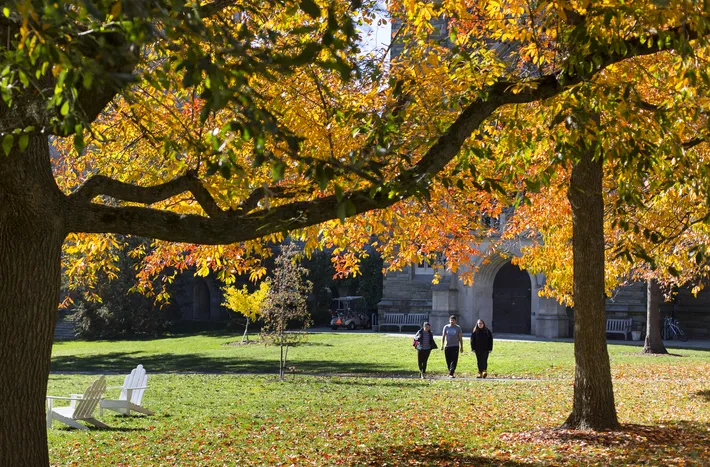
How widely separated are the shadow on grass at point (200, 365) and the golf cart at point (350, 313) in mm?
16225

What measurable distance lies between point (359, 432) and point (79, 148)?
836 centimetres

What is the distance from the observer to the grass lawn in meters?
9.79

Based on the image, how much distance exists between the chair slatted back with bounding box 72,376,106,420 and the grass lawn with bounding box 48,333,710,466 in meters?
0.36

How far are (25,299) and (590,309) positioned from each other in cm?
723

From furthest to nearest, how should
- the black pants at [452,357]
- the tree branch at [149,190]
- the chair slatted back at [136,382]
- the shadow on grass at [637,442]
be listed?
the black pants at [452,357]
the chair slatted back at [136,382]
the shadow on grass at [637,442]
the tree branch at [149,190]

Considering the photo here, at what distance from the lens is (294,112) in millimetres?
9430

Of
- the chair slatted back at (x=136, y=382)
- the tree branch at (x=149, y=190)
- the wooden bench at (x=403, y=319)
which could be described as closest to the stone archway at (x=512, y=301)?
the wooden bench at (x=403, y=319)

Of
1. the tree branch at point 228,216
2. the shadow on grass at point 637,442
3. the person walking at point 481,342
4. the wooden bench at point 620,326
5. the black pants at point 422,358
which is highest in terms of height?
the tree branch at point 228,216

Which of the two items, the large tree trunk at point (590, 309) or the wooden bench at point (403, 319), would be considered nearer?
the large tree trunk at point (590, 309)

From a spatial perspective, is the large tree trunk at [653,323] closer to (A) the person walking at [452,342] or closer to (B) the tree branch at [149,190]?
(A) the person walking at [452,342]

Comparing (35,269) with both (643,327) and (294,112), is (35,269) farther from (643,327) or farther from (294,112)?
(643,327)

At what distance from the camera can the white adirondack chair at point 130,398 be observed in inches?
555

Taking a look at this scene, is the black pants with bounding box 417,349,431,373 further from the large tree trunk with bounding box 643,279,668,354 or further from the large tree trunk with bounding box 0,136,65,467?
the large tree trunk with bounding box 0,136,65,467

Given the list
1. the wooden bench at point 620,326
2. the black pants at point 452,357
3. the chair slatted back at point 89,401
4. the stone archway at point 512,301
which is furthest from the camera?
the stone archway at point 512,301
